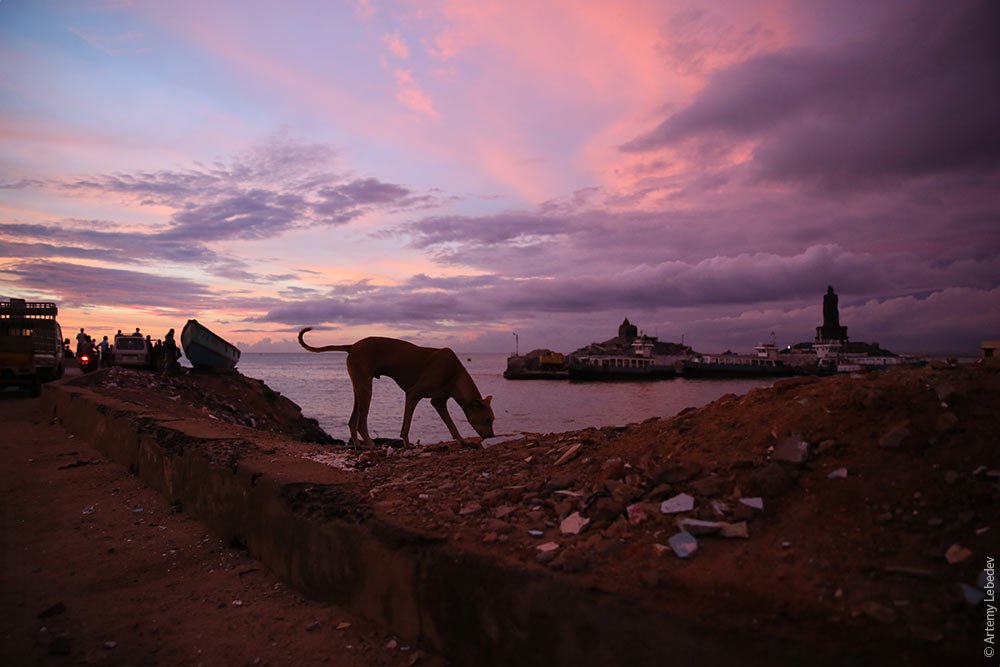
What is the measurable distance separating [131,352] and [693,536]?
2861cm

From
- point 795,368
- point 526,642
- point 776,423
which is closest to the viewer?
point 526,642

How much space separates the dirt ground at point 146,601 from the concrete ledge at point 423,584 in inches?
6.3

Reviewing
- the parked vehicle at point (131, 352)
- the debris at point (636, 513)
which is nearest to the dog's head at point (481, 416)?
the debris at point (636, 513)

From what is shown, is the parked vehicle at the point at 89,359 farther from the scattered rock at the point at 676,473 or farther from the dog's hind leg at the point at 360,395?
the scattered rock at the point at 676,473

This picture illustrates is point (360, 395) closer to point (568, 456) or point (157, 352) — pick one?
point (568, 456)

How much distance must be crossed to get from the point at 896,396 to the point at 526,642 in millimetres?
2654

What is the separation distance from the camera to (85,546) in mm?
4961

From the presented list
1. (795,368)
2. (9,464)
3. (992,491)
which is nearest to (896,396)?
(992,491)

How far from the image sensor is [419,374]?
7.37m

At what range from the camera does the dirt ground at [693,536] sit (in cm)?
217

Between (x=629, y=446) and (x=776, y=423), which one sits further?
(x=629, y=446)

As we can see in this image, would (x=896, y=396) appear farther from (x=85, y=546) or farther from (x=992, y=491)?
(x=85, y=546)

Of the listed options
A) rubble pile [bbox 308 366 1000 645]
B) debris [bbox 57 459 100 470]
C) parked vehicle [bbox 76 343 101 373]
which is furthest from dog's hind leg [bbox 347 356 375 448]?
parked vehicle [bbox 76 343 101 373]

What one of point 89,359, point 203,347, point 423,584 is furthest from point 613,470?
point 89,359
